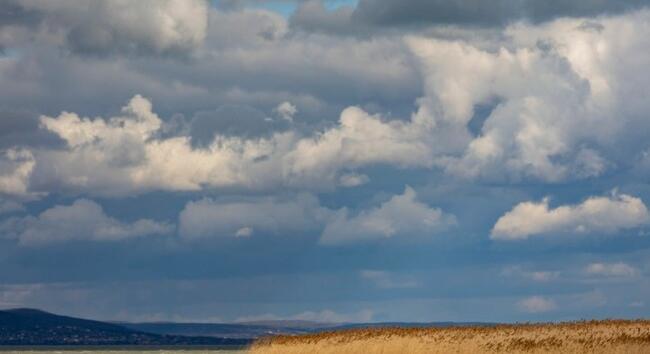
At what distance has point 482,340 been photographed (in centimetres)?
6838

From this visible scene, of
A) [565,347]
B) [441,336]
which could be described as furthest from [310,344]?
[565,347]

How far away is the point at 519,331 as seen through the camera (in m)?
71.6

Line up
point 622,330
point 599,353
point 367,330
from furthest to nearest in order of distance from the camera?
point 367,330 < point 622,330 < point 599,353

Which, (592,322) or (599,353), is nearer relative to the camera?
(599,353)

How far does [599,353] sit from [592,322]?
13080mm

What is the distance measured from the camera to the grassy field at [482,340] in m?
64.5

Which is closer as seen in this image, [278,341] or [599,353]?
[599,353]

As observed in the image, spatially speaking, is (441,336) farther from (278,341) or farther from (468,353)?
(278,341)

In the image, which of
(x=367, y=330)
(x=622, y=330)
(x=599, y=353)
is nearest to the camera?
(x=599, y=353)

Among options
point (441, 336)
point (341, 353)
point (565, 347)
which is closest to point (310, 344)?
→ point (341, 353)

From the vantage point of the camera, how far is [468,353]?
66625 mm

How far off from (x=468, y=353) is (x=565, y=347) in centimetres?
512

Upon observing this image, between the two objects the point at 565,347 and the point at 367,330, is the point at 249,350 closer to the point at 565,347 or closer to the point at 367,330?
the point at 367,330

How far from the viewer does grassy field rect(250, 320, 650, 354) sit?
64.5m
